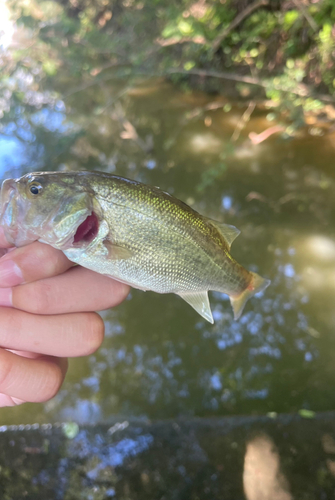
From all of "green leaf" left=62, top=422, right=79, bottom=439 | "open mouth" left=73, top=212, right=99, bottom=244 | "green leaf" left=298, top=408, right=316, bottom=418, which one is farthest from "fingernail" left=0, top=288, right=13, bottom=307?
"green leaf" left=298, top=408, right=316, bottom=418

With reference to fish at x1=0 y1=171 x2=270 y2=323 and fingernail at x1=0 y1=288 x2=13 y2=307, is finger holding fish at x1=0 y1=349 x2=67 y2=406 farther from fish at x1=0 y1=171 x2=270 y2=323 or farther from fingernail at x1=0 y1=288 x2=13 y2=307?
fish at x1=0 y1=171 x2=270 y2=323

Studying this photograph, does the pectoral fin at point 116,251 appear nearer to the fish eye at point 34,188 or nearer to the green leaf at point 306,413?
the fish eye at point 34,188

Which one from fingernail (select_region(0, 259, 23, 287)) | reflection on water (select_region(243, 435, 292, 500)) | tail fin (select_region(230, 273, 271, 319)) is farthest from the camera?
reflection on water (select_region(243, 435, 292, 500))

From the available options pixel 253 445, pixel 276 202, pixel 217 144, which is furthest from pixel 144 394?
pixel 217 144

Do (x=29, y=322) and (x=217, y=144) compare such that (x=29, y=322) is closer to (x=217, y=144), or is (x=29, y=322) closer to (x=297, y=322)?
(x=297, y=322)

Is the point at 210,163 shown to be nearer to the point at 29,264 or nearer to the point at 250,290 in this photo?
the point at 250,290

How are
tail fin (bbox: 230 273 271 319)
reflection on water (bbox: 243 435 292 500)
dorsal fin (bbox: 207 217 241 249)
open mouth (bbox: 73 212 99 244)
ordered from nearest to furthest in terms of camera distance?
open mouth (bbox: 73 212 99 244) < dorsal fin (bbox: 207 217 241 249) < tail fin (bbox: 230 273 271 319) < reflection on water (bbox: 243 435 292 500)
